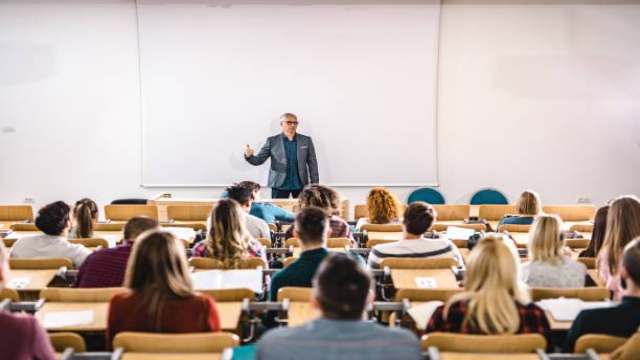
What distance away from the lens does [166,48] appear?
362 inches

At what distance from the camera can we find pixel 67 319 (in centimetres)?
346

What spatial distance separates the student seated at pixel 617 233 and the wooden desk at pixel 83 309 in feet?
10.3

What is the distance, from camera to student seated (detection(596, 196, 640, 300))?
172 inches

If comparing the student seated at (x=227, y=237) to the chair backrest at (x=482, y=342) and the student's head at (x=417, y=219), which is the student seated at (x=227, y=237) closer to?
the student's head at (x=417, y=219)

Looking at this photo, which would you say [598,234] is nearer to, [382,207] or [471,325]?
[382,207]

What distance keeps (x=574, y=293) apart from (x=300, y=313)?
1.57 metres

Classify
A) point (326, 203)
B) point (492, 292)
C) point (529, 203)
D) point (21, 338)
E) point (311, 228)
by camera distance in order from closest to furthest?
point (21, 338)
point (492, 292)
point (311, 228)
point (326, 203)
point (529, 203)

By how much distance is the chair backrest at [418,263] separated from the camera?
4348 mm

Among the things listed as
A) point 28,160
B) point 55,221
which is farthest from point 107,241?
point 28,160

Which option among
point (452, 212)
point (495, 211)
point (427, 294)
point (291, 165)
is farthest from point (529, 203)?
point (291, 165)

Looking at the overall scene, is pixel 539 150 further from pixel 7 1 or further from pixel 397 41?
pixel 7 1

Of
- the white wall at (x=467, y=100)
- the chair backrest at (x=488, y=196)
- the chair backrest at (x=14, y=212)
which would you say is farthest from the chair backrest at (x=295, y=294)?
the chair backrest at (x=488, y=196)

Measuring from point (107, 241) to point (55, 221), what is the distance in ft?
2.53

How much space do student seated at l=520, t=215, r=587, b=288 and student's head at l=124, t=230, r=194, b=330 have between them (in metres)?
2.23
